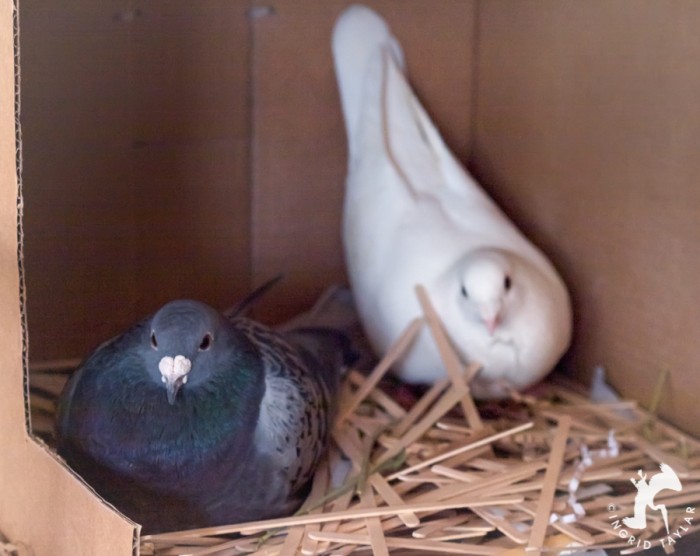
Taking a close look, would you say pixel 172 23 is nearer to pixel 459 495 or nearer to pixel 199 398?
pixel 199 398

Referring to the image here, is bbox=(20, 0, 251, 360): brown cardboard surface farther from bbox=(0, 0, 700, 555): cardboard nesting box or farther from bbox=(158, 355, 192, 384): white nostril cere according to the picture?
bbox=(158, 355, 192, 384): white nostril cere

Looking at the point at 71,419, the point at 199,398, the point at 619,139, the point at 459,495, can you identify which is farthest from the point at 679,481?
the point at 71,419

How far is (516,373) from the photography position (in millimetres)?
1880

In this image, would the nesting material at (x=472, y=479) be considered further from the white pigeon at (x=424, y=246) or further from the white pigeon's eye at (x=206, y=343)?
the white pigeon's eye at (x=206, y=343)

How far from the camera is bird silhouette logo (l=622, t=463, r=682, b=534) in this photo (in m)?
1.32

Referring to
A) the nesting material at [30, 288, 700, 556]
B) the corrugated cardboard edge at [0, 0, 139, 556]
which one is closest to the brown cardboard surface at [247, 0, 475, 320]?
the nesting material at [30, 288, 700, 556]

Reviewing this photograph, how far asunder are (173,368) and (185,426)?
114 millimetres

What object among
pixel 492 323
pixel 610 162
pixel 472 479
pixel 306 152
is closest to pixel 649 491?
pixel 472 479

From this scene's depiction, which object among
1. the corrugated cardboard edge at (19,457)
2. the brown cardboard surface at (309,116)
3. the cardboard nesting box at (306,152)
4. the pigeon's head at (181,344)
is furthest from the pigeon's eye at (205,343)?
the brown cardboard surface at (309,116)

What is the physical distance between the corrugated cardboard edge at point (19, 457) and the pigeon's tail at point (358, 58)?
3.77ft

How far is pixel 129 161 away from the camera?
2002mm

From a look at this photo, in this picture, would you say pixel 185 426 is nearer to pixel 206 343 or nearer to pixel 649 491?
pixel 206 343

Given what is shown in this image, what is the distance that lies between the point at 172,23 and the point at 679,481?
1.50m

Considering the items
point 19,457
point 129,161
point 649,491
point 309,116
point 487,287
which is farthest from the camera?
point 309,116
